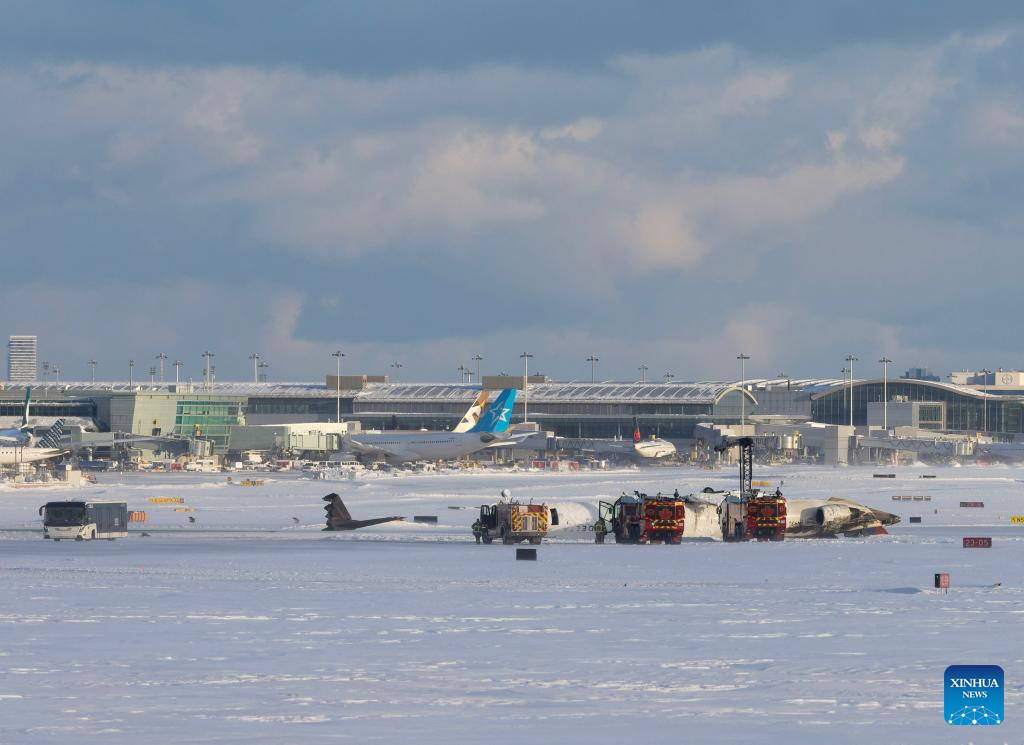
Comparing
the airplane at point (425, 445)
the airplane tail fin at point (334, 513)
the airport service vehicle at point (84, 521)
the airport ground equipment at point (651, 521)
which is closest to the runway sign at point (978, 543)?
the airport ground equipment at point (651, 521)

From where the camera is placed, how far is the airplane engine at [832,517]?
6112cm

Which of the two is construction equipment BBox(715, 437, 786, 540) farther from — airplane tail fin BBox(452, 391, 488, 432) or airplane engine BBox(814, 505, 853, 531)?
airplane tail fin BBox(452, 391, 488, 432)

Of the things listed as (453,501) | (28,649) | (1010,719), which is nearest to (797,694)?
(1010,719)

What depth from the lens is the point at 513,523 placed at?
195ft

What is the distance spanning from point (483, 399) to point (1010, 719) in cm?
A: 17208

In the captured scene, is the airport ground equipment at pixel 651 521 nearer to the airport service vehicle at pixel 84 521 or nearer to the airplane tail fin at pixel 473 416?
A: the airport service vehicle at pixel 84 521

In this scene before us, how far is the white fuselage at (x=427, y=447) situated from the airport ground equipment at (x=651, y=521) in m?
119

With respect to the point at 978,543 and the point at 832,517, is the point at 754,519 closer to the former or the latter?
the point at 832,517

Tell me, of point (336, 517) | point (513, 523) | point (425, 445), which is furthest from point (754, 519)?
point (425, 445)

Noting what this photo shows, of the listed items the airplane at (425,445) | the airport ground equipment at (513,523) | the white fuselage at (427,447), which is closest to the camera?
→ the airport ground equipment at (513,523)

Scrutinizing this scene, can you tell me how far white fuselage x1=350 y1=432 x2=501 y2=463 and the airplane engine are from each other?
118m

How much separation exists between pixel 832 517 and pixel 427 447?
121277 mm

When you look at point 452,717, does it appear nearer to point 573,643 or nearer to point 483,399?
point 573,643

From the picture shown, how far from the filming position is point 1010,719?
20.6m
